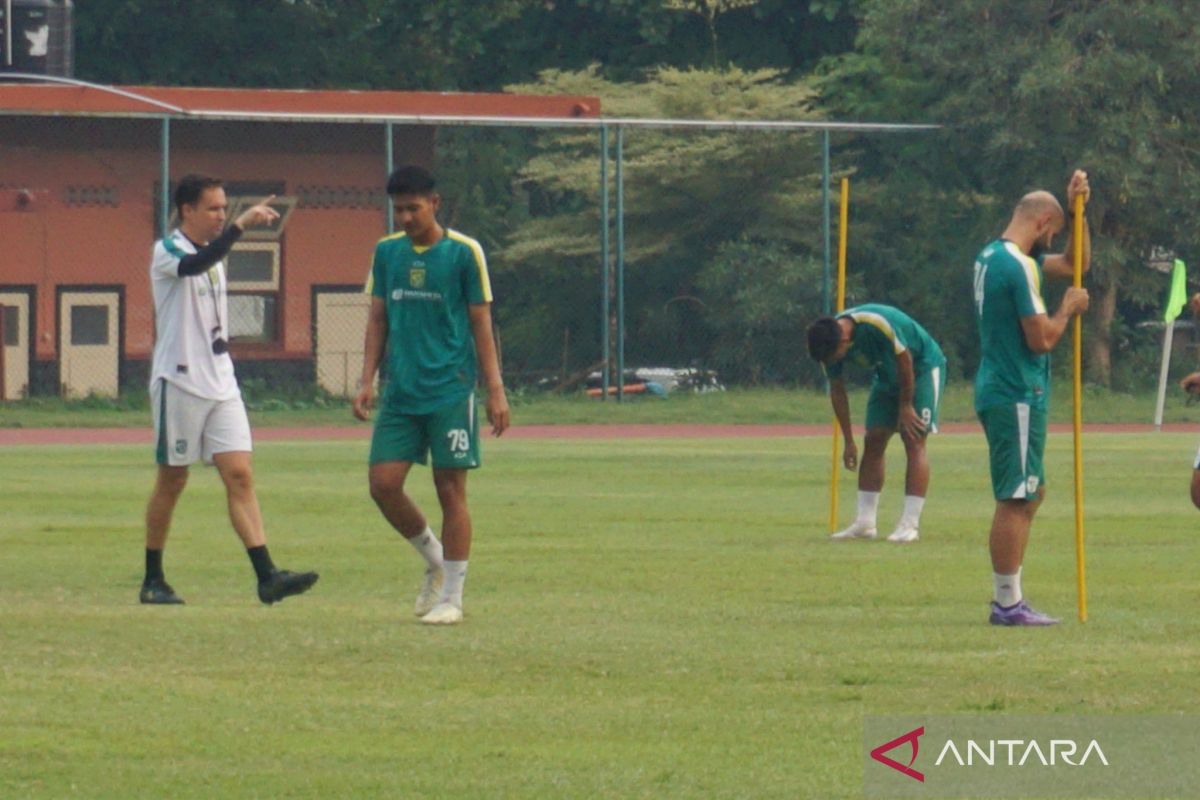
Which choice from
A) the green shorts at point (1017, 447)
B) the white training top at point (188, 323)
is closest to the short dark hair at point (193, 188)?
the white training top at point (188, 323)

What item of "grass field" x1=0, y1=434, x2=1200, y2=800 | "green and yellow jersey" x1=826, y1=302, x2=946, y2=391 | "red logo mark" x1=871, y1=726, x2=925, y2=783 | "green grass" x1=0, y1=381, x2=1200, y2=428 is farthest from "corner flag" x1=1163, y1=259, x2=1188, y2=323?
"red logo mark" x1=871, y1=726, x2=925, y2=783

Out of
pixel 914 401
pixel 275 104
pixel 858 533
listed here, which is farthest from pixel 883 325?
pixel 275 104

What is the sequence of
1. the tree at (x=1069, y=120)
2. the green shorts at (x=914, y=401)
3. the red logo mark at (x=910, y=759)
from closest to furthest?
1. the red logo mark at (x=910, y=759)
2. the green shorts at (x=914, y=401)
3. the tree at (x=1069, y=120)

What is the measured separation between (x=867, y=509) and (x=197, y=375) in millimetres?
5415

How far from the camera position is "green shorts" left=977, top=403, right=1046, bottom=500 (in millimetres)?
10516

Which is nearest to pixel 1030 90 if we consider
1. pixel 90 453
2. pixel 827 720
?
pixel 90 453

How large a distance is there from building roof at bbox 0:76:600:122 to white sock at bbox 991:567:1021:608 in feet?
75.2

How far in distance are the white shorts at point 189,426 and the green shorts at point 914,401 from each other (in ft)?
17.1

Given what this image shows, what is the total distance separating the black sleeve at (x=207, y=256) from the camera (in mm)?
10969

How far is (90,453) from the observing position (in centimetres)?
2519

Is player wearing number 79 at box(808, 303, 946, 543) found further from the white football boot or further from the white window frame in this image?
the white window frame

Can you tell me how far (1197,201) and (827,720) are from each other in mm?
28548

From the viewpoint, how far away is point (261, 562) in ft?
36.7

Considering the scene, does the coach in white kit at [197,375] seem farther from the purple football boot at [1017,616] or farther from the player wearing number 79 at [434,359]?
the purple football boot at [1017,616]
